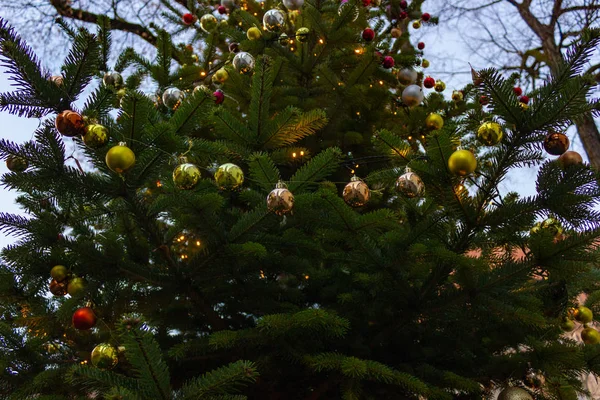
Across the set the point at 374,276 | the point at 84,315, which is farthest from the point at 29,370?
the point at 374,276

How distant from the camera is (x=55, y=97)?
1326mm

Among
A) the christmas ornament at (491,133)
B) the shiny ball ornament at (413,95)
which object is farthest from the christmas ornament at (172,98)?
the christmas ornament at (491,133)

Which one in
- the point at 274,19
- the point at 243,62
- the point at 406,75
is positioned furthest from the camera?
the point at 406,75

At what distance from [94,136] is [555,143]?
4.12 feet

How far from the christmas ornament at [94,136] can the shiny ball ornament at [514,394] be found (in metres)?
1.50

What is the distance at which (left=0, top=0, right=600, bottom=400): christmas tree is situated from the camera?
1.32 meters

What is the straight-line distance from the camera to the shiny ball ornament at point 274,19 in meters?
2.38

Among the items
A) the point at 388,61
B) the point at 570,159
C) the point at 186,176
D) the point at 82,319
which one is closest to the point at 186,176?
the point at 186,176

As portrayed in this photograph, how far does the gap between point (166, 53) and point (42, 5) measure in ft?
12.5

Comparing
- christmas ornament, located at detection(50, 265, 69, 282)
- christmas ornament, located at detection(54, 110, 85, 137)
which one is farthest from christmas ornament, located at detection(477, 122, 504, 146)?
christmas ornament, located at detection(50, 265, 69, 282)

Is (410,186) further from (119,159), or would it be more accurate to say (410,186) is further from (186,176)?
(119,159)

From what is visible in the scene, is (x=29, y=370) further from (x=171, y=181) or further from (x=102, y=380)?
(x=171, y=181)

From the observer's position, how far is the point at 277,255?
171 cm

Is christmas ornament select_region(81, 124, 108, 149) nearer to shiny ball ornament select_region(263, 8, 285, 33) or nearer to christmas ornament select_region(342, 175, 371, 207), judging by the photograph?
christmas ornament select_region(342, 175, 371, 207)
